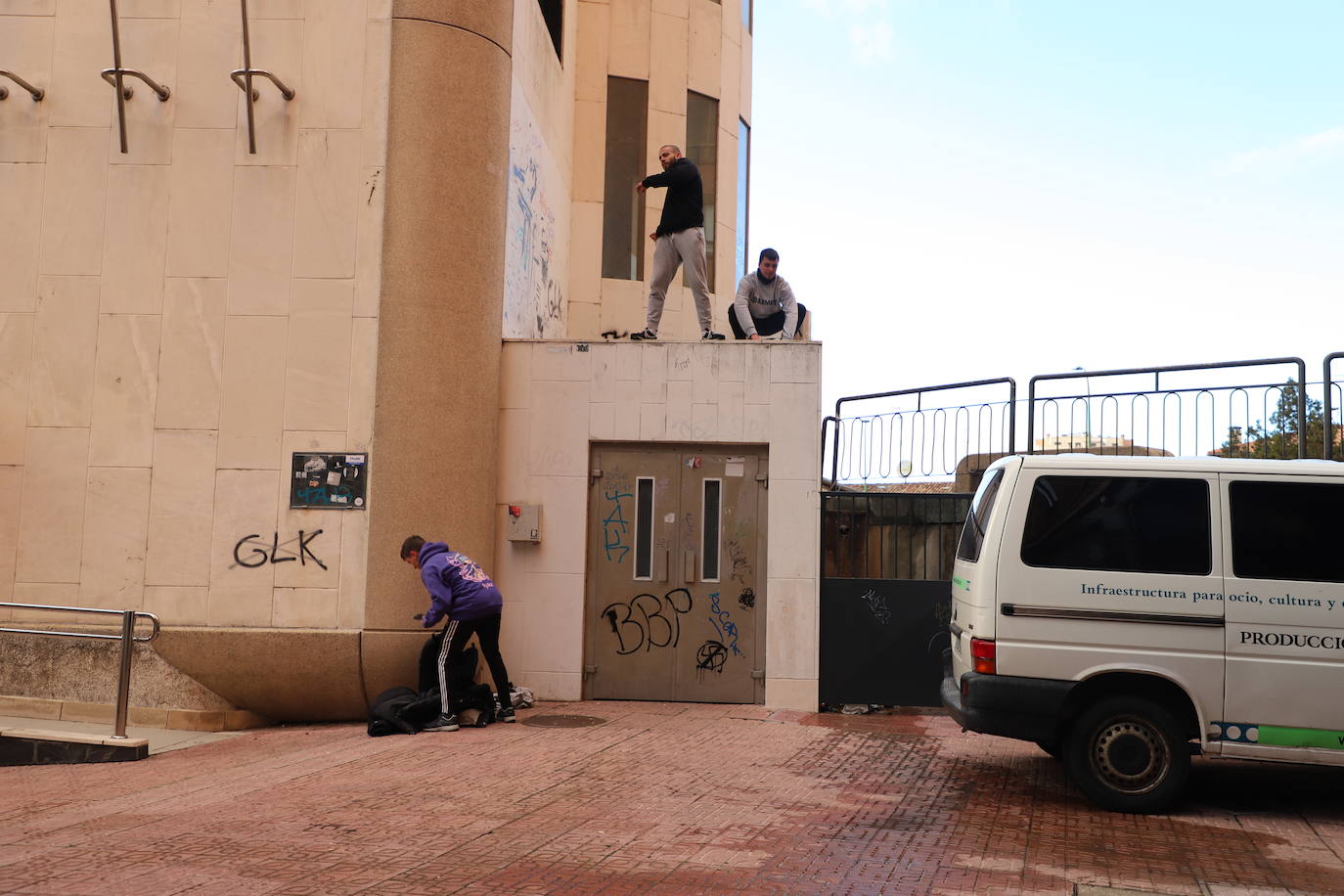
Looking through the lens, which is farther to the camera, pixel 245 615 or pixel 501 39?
pixel 501 39

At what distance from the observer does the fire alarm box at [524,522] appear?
11094mm

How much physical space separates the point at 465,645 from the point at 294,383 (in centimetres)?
277

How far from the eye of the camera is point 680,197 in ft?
40.6

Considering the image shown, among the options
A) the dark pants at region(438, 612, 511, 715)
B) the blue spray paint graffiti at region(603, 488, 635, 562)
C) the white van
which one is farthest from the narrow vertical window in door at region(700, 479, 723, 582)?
the white van

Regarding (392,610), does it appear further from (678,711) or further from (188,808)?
(188,808)

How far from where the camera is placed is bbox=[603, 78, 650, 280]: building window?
16.0 m

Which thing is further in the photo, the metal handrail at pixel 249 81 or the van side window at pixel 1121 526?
the metal handrail at pixel 249 81

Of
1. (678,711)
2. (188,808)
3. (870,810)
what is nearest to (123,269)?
(188,808)

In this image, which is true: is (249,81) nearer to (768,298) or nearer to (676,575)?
(768,298)

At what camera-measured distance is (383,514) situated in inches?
403

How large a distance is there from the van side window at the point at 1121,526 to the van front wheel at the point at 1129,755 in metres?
0.87

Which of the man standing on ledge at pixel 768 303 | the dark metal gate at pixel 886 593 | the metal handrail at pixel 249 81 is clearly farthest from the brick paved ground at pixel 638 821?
the metal handrail at pixel 249 81

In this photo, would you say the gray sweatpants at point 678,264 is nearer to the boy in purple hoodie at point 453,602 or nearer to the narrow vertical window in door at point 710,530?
the narrow vertical window in door at point 710,530

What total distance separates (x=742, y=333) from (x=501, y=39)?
3726 millimetres
